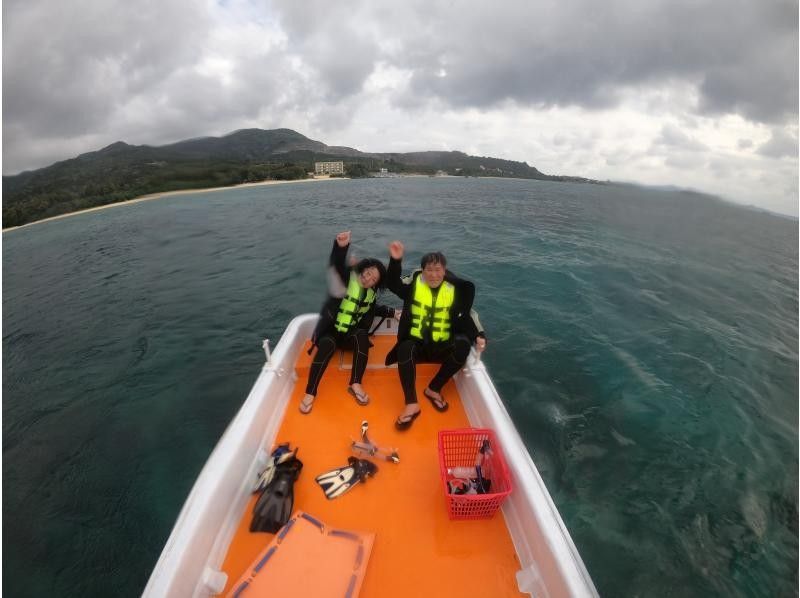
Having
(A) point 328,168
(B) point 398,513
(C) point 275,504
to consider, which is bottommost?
(B) point 398,513

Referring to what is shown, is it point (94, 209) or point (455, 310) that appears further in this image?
point (94, 209)

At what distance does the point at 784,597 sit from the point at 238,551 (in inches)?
205

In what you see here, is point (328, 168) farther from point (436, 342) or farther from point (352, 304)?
point (436, 342)

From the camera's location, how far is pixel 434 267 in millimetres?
3664

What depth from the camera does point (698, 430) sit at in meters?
5.12

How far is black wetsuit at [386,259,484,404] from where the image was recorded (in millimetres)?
3828

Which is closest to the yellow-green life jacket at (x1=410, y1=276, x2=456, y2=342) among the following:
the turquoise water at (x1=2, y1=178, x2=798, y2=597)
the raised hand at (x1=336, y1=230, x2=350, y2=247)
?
the raised hand at (x1=336, y1=230, x2=350, y2=247)

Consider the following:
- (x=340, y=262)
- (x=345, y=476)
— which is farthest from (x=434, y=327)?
(x=345, y=476)

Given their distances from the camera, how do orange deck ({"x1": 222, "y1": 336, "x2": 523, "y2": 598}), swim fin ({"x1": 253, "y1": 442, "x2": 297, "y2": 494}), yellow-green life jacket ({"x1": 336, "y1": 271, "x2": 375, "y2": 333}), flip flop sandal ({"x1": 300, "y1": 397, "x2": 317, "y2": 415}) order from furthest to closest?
yellow-green life jacket ({"x1": 336, "y1": 271, "x2": 375, "y2": 333}), flip flop sandal ({"x1": 300, "y1": 397, "x2": 317, "y2": 415}), swim fin ({"x1": 253, "y1": 442, "x2": 297, "y2": 494}), orange deck ({"x1": 222, "y1": 336, "x2": 523, "y2": 598})

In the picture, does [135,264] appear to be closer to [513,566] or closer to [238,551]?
[238,551]

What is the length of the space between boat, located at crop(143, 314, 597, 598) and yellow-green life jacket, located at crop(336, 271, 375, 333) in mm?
882

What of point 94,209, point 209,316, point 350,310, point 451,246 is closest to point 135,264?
point 209,316

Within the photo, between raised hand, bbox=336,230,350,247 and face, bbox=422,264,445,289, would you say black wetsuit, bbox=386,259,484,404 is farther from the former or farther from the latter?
raised hand, bbox=336,230,350,247

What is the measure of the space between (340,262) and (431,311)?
53.2 inches
